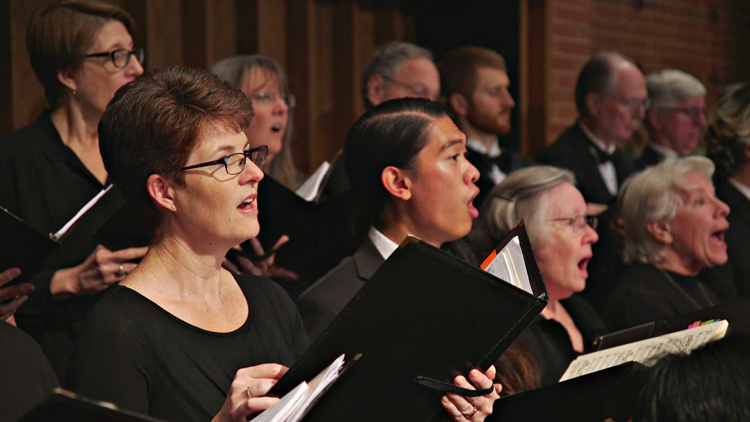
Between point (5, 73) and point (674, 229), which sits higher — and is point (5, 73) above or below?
above

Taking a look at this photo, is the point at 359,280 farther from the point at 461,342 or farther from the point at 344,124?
the point at 344,124

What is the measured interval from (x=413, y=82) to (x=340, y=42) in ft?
3.25

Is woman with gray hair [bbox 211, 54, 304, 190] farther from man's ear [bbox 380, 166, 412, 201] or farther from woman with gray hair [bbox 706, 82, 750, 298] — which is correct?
woman with gray hair [bbox 706, 82, 750, 298]

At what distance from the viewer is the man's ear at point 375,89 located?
4.11 meters

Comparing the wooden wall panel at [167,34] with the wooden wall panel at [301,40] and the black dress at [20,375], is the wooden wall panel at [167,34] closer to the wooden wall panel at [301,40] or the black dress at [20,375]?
the wooden wall panel at [301,40]

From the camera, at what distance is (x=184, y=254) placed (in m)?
1.82

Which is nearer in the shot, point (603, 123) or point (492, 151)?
point (492, 151)

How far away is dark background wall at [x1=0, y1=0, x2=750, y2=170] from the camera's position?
4121 mm

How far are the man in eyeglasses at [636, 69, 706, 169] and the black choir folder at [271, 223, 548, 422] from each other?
3.68m

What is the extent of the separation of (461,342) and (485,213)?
4.93ft

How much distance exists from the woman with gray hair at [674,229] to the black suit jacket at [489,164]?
646 mm

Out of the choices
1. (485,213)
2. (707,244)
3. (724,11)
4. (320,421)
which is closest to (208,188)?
(320,421)

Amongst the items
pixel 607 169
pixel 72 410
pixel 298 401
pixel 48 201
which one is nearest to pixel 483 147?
pixel 607 169

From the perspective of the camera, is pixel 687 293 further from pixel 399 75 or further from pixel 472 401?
pixel 472 401
